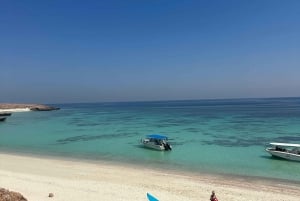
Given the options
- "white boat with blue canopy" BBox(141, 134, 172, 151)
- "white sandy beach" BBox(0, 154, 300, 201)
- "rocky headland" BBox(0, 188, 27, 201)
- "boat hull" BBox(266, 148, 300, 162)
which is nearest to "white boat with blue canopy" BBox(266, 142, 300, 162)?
"boat hull" BBox(266, 148, 300, 162)

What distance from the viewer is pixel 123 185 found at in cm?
1933

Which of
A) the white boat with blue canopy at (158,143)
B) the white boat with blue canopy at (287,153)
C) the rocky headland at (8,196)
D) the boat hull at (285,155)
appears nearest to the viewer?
the rocky headland at (8,196)

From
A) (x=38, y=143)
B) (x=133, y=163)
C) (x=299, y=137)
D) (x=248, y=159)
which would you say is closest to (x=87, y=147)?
(x=38, y=143)

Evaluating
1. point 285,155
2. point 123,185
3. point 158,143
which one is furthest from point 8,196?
point 285,155

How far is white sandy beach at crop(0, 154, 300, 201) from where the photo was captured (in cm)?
1695

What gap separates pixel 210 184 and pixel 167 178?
312cm

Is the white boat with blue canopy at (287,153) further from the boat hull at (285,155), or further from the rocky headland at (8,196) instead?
the rocky headland at (8,196)

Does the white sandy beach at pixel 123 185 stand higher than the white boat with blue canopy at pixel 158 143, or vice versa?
the white boat with blue canopy at pixel 158 143

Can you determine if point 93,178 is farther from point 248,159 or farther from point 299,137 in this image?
point 299,137

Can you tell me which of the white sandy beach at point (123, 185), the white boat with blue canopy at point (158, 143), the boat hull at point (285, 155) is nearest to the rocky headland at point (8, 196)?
the white sandy beach at point (123, 185)

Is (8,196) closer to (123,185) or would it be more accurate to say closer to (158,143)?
(123,185)

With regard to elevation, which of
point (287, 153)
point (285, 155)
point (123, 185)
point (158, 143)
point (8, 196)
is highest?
A: point (8, 196)

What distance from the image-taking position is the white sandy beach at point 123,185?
16953 mm

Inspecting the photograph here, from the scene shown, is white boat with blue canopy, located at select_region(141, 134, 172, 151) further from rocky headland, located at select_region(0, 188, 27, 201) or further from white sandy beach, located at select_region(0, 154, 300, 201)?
rocky headland, located at select_region(0, 188, 27, 201)
